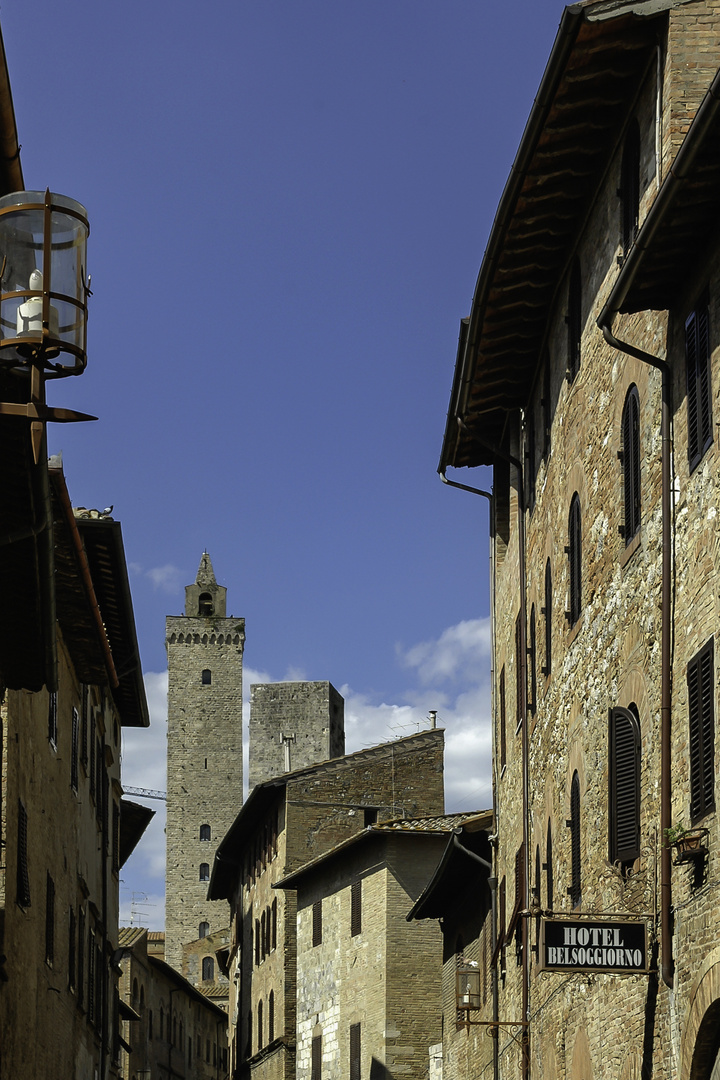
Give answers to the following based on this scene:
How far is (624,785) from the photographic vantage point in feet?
43.3

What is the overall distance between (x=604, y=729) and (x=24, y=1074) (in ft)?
26.0

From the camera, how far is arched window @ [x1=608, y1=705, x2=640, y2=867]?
42.1 feet

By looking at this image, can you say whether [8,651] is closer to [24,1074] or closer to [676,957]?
[676,957]

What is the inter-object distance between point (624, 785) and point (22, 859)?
7262 mm

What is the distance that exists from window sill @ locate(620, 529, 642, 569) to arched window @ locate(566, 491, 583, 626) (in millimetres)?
2087

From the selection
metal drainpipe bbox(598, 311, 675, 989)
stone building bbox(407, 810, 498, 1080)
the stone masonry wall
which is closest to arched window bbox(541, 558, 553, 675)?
stone building bbox(407, 810, 498, 1080)

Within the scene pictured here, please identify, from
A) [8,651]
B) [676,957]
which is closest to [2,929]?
[8,651]

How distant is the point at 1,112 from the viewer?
30.3 ft

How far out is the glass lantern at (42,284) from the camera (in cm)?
743

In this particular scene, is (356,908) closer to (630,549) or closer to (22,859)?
(22,859)

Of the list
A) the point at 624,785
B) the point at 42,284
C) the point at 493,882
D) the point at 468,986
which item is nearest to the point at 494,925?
Answer: the point at 493,882

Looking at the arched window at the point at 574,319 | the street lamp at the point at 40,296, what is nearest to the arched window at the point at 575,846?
the arched window at the point at 574,319

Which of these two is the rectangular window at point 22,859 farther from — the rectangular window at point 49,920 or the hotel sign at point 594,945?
the hotel sign at point 594,945

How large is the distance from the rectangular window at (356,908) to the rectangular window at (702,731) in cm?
2682
